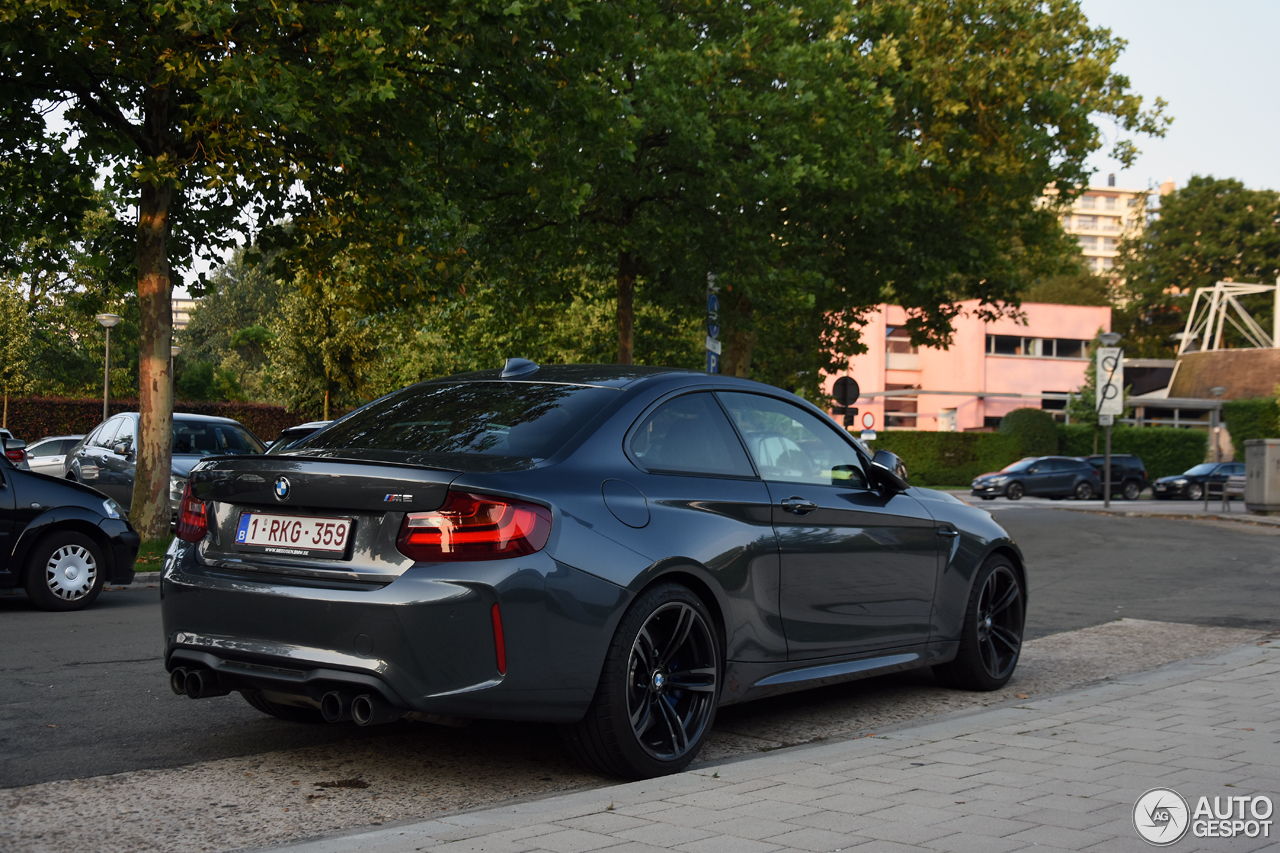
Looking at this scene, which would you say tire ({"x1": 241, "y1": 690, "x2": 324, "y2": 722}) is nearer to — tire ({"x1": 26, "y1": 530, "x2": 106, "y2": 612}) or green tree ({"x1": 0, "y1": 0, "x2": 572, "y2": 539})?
tire ({"x1": 26, "y1": 530, "x2": 106, "y2": 612})

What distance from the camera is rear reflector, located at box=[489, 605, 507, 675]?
4230 mm

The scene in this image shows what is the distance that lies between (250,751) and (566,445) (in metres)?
1.87

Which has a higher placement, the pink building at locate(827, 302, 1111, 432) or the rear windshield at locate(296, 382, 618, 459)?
the pink building at locate(827, 302, 1111, 432)

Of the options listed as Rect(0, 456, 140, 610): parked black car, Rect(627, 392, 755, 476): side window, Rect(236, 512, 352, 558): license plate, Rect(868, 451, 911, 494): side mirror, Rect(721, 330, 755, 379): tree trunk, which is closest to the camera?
Rect(236, 512, 352, 558): license plate

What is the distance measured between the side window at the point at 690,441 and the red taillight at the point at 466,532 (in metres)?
0.79

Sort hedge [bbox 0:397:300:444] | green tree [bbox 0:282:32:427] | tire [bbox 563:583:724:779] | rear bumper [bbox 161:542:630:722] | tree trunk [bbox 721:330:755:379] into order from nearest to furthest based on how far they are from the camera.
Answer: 1. rear bumper [bbox 161:542:630:722]
2. tire [bbox 563:583:724:779]
3. tree trunk [bbox 721:330:755:379]
4. hedge [bbox 0:397:300:444]
5. green tree [bbox 0:282:32:427]

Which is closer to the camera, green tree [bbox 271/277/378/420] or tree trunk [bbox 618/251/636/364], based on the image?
tree trunk [bbox 618/251/636/364]

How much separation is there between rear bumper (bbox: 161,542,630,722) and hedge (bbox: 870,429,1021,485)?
169 ft

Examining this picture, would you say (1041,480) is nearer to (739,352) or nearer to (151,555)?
(739,352)

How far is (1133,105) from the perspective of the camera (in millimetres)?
24859

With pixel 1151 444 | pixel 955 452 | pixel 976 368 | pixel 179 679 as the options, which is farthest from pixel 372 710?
pixel 976 368

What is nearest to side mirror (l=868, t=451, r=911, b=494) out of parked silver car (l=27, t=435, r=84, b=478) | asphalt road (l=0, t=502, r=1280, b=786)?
asphalt road (l=0, t=502, r=1280, b=786)

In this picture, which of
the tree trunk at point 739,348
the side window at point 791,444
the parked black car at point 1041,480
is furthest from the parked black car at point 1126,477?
the side window at point 791,444

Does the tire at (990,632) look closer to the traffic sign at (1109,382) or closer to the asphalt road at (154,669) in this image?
the asphalt road at (154,669)
